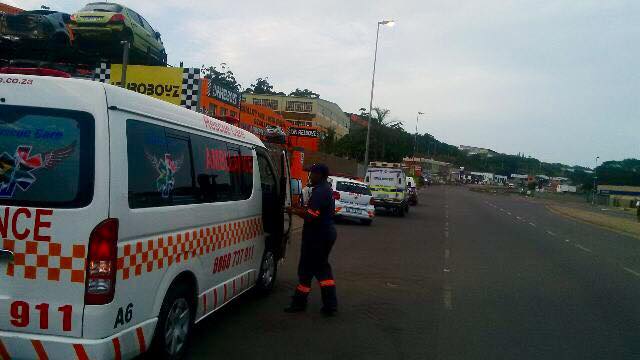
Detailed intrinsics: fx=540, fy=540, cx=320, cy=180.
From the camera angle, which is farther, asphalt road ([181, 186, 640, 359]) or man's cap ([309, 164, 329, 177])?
man's cap ([309, 164, 329, 177])

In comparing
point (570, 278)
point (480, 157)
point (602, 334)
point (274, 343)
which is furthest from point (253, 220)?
point (480, 157)

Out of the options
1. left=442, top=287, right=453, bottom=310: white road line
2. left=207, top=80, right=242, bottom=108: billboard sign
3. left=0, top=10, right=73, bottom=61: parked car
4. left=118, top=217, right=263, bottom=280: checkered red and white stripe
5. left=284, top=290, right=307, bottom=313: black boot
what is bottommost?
left=442, top=287, right=453, bottom=310: white road line

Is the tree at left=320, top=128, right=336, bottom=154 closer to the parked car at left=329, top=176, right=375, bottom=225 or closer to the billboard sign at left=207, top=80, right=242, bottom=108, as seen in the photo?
the parked car at left=329, top=176, right=375, bottom=225

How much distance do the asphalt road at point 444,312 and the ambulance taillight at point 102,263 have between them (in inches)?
66.8

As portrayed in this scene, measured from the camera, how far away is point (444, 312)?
7242mm

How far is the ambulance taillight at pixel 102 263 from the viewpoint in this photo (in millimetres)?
3439

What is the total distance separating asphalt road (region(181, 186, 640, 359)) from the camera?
5539 millimetres

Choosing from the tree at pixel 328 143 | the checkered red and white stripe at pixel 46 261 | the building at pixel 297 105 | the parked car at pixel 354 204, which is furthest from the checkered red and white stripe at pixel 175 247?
the building at pixel 297 105

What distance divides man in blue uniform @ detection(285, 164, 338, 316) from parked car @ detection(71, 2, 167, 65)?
9557mm

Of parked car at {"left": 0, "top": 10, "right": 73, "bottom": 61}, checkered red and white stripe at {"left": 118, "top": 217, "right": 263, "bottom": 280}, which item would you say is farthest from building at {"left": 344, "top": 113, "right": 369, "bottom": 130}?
checkered red and white stripe at {"left": 118, "top": 217, "right": 263, "bottom": 280}

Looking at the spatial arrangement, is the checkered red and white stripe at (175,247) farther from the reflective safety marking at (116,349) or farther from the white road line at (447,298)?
the white road line at (447,298)

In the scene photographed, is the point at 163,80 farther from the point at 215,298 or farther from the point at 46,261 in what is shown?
the point at 46,261

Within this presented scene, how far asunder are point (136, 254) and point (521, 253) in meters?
12.1

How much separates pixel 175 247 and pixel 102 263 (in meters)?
0.90
